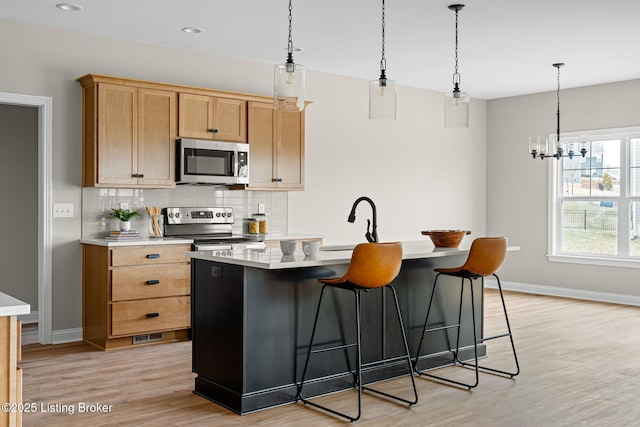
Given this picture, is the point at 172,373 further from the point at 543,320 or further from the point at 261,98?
the point at 543,320

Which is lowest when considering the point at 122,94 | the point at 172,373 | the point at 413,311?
the point at 172,373

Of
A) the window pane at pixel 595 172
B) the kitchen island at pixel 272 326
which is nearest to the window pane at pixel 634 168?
the window pane at pixel 595 172

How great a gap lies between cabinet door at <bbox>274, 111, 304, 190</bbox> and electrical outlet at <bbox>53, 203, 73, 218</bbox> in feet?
6.32

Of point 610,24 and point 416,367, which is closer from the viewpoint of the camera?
point 416,367

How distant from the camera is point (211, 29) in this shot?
5320 mm

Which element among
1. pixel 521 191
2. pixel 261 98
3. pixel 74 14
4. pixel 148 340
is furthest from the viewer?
pixel 521 191

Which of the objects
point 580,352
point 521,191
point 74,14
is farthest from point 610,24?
point 74,14

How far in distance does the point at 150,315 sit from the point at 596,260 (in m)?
5.43

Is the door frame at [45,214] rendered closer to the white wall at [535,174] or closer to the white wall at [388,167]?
the white wall at [388,167]

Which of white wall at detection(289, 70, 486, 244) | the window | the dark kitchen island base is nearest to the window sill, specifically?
the window

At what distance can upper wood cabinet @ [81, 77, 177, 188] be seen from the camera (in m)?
5.17

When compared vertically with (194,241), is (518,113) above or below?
above

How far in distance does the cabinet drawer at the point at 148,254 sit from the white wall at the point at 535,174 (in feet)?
16.4

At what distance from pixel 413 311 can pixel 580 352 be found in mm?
1599
